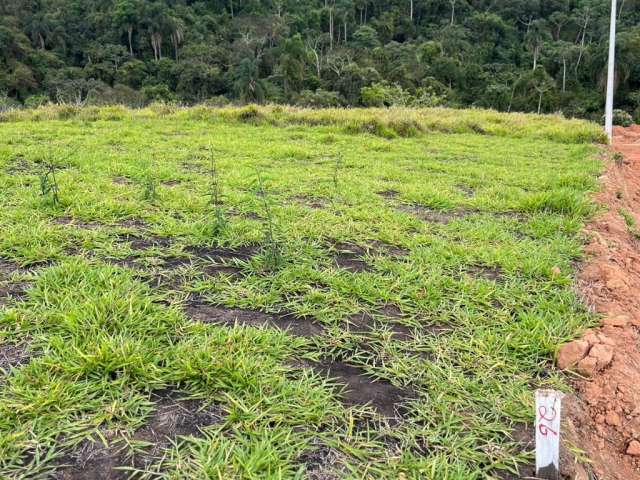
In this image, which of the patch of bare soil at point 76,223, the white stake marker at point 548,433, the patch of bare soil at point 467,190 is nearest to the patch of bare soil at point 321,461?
the white stake marker at point 548,433

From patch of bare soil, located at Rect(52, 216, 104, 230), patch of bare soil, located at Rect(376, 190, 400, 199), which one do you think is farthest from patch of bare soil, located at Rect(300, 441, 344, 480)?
patch of bare soil, located at Rect(376, 190, 400, 199)

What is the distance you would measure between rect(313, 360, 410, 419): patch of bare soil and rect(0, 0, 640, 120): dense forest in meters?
21.1

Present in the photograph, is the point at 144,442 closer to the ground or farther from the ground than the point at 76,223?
closer to the ground

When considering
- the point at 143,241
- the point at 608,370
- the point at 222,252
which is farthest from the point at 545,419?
the point at 143,241

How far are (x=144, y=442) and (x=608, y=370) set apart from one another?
1.76m

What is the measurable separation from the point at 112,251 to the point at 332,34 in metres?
45.3

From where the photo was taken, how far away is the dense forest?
2856 centimetres

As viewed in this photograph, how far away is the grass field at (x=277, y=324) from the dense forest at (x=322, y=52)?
1914 cm

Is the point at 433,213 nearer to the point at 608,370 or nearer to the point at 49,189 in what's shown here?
the point at 608,370

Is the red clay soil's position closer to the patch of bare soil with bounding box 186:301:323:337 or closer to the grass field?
the grass field

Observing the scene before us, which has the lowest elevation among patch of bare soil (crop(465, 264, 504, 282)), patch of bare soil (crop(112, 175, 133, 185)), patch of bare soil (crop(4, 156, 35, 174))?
patch of bare soil (crop(465, 264, 504, 282))

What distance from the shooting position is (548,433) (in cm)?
127

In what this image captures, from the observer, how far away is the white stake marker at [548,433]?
3.95 feet

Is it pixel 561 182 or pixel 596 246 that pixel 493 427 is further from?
pixel 561 182
